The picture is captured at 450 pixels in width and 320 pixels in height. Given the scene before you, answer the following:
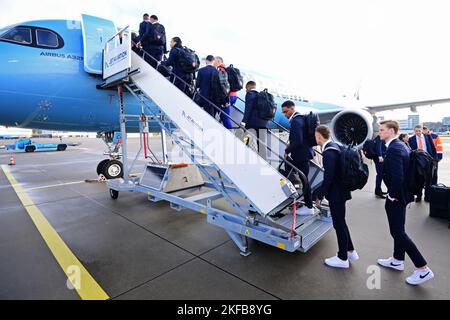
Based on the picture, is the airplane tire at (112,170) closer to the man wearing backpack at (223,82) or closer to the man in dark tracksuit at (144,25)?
the man in dark tracksuit at (144,25)

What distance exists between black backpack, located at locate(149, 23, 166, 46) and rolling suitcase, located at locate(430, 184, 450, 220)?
6062 mm

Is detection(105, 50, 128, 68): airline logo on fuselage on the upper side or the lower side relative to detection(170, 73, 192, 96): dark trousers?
upper

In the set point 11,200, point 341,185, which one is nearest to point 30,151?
point 11,200

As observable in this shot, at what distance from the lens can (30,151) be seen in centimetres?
2338

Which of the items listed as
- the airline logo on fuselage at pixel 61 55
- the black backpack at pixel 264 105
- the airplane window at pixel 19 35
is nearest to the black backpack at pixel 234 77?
the black backpack at pixel 264 105

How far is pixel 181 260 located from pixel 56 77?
16.0 feet

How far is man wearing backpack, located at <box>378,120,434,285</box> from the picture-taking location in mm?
2488

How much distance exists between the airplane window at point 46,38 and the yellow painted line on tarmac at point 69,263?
362 cm

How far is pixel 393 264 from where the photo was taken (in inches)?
110

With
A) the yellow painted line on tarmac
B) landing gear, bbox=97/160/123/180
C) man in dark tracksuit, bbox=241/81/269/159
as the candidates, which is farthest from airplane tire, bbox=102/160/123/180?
man in dark tracksuit, bbox=241/81/269/159

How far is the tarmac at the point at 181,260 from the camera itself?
2.44 meters

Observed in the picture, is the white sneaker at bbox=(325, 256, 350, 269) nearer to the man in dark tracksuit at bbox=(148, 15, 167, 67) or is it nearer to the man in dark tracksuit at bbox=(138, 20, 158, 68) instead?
the man in dark tracksuit at bbox=(138, 20, 158, 68)

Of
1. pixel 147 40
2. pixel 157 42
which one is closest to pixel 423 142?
pixel 157 42
